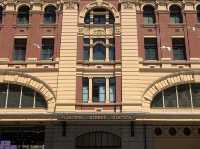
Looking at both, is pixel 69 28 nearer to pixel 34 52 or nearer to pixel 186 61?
pixel 34 52

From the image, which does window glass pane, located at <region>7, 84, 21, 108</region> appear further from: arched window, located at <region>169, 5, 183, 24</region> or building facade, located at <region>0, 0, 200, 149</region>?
arched window, located at <region>169, 5, 183, 24</region>

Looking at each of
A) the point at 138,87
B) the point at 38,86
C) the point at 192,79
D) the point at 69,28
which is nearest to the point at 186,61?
the point at 192,79

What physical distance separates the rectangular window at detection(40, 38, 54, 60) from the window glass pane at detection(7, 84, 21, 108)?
3313mm

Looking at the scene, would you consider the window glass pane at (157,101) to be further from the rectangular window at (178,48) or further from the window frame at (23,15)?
the window frame at (23,15)

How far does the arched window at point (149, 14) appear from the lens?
118ft

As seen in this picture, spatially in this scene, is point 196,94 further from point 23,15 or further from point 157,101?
point 23,15

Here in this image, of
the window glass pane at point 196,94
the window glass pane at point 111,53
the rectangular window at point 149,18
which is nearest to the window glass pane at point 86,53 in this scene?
the window glass pane at point 111,53

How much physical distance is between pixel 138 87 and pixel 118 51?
3632mm

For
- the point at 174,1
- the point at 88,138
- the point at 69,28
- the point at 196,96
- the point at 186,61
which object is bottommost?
the point at 88,138

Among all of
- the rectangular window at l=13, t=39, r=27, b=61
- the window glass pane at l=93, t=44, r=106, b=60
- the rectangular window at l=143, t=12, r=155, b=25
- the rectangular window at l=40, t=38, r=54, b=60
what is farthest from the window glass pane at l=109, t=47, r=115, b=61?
the rectangular window at l=13, t=39, r=27, b=61

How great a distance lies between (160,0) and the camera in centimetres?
3591

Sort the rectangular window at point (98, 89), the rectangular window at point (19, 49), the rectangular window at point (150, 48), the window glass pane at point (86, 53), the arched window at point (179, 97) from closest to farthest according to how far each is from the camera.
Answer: the arched window at point (179, 97) → the rectangular window at point (98, 89) → the window glass pane at point (86, 53) → the rectangular window at point (150, 48) → the rectangular window at point (19, 49)

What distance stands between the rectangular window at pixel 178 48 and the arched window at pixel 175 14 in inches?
74.9

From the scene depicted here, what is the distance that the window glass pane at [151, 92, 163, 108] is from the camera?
32.7m
